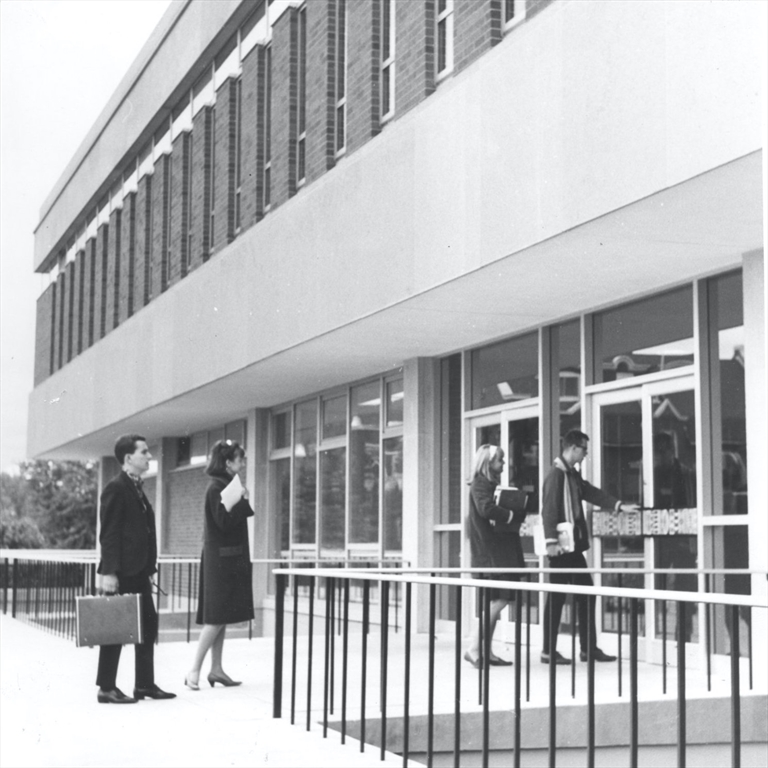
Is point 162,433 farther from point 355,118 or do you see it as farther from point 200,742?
point 200,742

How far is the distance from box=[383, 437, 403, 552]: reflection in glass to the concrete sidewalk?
494 cm

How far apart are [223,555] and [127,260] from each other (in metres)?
16.2

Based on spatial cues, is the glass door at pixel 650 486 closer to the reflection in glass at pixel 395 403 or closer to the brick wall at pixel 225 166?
the reflection in glass at pixel 395 403

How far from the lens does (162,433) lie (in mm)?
25359

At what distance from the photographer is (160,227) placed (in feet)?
71.6

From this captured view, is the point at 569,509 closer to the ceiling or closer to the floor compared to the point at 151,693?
closer to the ceiling

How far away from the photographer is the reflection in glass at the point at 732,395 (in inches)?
396

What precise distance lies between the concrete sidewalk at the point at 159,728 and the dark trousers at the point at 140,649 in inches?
6.7

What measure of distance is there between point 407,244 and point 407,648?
5.94m

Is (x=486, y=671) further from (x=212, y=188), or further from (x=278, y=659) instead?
(x=212, y=188)

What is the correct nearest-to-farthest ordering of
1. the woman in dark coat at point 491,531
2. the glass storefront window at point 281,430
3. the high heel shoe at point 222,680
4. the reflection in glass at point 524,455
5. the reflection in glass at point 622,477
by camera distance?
the high heel shoe at point 222,680
the woman in dark coat at point 491,531
the reflection in glass at point 622,477
the reflection in glass at point 524,455
the glass storefront window at point 281,430

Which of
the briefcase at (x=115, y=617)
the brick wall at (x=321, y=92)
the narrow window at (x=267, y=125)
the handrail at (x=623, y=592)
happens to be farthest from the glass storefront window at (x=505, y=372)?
the handrail at (x=623, y=592)

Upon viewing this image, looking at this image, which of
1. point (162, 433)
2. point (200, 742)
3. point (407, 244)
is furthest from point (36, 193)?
point (200, 742)

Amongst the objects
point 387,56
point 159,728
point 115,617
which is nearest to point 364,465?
point 387,56
